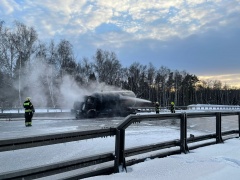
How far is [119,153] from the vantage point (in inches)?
206

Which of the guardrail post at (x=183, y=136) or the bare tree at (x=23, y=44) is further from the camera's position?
the bare tree at (x=23, y=44)

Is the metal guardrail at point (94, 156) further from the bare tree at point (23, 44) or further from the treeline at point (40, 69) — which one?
the bare tree at point (23, 44)

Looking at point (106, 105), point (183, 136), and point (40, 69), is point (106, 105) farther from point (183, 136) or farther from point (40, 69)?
point (40, 69)

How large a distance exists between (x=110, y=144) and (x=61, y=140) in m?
3.77

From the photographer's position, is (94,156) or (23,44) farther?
(23,44)

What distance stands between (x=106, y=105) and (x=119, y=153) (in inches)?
847

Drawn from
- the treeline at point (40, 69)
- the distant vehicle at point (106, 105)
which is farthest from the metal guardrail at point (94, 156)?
the treeline at point (40, 69)

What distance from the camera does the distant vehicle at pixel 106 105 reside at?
25.4 m

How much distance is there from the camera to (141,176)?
4.90 metres

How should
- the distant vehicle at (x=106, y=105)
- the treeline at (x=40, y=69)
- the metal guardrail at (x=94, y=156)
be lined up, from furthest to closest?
the treeline at (x=40, y=69)
the distant vehicle at (x=106, y=105)
the metal guardrail at (x=94, y=156)

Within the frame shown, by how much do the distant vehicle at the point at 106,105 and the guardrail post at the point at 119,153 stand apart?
788 inches

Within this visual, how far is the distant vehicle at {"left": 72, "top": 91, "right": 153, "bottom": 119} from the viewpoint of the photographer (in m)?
25.4

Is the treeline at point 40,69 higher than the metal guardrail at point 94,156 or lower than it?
higher

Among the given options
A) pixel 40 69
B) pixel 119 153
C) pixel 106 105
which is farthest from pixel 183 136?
pixel 40 69
